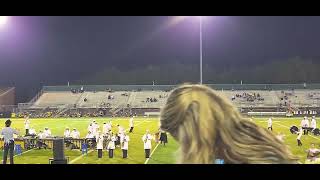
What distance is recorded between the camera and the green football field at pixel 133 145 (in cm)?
877

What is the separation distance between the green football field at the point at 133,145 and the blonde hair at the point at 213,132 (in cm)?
17

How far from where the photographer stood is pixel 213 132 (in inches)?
334

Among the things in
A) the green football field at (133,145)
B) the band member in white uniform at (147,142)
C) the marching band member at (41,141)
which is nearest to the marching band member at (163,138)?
the green football field at (133,145)

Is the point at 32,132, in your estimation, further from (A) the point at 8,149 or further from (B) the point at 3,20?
(B) the point at 3,20

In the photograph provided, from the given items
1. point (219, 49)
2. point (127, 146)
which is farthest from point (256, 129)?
point (127, 146)

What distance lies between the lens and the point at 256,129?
28.5ft

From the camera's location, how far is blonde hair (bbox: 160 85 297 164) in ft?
27.8

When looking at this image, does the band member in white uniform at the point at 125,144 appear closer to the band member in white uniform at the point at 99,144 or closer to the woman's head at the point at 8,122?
the band member in white uniform at the point at 99,144

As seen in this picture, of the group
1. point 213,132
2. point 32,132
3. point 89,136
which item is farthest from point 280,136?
point 32,132

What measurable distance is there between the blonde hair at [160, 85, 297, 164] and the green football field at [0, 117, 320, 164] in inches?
6.8

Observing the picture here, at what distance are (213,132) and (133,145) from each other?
1343 millimetres

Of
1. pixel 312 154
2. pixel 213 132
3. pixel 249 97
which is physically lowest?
pixel 312 154

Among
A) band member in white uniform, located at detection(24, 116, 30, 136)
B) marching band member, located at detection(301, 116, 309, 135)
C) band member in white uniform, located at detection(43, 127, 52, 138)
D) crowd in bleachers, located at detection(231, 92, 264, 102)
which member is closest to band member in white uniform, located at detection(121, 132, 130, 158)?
band member in white uniform, located at detection(43, 127, 52, 138)
